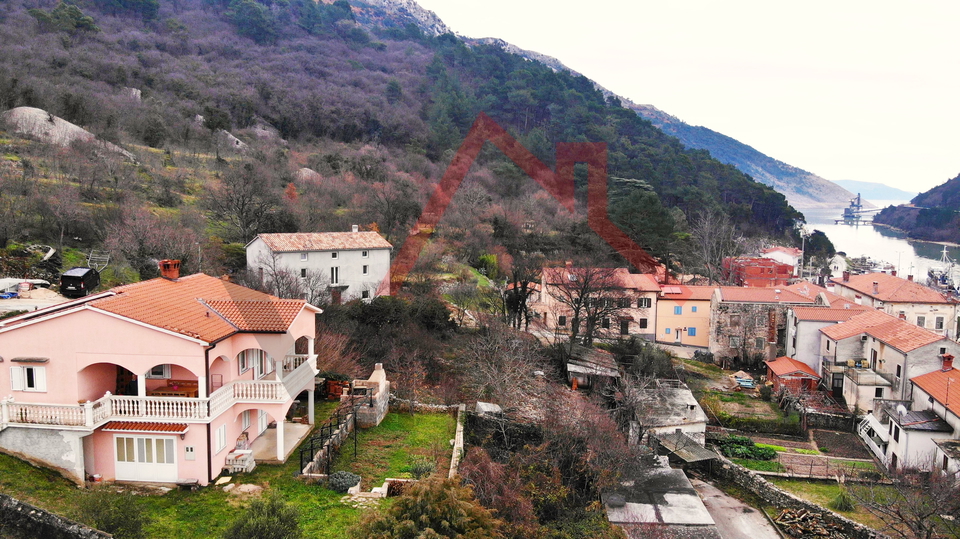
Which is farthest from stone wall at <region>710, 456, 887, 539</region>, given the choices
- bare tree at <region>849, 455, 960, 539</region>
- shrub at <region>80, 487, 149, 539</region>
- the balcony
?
shrub at <region>80, 487, 149, 539</region>

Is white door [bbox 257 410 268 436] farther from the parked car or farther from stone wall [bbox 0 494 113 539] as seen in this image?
the parked car

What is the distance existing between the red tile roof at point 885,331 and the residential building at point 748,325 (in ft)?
13.0

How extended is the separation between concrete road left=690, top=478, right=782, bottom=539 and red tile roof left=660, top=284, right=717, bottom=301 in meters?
17.1

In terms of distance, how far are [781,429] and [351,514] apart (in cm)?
2019

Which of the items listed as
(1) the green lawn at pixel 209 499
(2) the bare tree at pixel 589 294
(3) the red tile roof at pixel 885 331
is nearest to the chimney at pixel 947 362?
(3) the red tile roof at pixel 885 331

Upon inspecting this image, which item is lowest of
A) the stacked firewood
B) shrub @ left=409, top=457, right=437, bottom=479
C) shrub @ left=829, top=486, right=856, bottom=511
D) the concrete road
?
the concrete road

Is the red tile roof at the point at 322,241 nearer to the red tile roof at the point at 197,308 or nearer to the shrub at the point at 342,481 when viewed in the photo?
the red tile roof at the point at 197,308

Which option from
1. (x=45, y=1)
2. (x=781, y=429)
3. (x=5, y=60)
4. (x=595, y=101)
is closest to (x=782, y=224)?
(x=595, y=101)

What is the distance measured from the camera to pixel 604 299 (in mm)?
30766

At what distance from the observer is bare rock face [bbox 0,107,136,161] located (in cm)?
3922

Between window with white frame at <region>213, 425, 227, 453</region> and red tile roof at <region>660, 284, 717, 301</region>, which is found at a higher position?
red tile roof at <region>660, 284, 717, 301</region>

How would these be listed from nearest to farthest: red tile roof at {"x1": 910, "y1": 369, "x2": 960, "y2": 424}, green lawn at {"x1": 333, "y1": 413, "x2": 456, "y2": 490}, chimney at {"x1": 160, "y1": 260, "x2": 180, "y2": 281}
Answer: green lawn at {"x1": 333, "y1": 413, "x2": 456, "y2": 490} < chimney at {"x1": 160, "y1": 260, "x2": 180, "y2": 281} < red tile roof at {"x1": 910, "y1": 369, "x2": 960, "y2": 424}

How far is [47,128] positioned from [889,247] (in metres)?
124

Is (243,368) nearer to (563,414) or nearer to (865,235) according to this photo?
(563,414)
